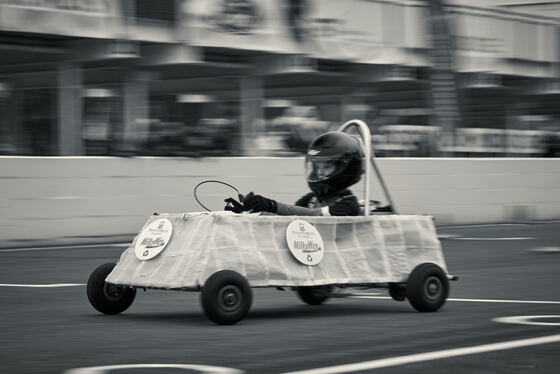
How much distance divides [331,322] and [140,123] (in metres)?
13.5

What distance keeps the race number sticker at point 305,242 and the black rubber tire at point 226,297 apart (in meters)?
0.68

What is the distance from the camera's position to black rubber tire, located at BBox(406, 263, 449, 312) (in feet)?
31.7

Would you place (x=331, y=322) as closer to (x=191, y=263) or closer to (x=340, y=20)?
(x=191, y=263)

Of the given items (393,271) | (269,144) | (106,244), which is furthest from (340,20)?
(393,271)

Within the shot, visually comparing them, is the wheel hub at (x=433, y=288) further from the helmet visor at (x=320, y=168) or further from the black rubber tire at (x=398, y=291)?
the helmet visor at (x=320, y=168)

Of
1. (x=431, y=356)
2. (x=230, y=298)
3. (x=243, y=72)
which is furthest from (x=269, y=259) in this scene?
(x=243, y=72)

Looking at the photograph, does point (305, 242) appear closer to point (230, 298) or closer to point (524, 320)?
point (230, 298)

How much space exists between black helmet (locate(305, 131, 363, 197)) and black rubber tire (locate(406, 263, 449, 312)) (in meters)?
0.92

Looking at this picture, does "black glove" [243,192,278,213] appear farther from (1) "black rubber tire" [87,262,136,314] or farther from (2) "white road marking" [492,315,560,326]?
(2) "white road marking" [492,315,560,326]

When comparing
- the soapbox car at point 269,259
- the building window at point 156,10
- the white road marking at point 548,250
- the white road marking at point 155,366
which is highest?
the building window at point 156,10

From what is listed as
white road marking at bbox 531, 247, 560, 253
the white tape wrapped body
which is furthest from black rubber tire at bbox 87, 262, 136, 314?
white road marking at bbox 531, 247, 560, 253

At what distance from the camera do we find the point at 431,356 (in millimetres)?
7176

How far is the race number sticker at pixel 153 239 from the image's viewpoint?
901cm

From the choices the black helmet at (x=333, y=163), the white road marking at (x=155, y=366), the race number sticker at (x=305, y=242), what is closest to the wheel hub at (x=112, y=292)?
the race number sticker at (x=305, y=242)
